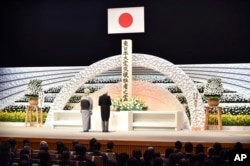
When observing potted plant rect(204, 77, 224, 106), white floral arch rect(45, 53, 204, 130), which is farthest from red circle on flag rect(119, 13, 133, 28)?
potted plant rect(204, 77, 224, 106)

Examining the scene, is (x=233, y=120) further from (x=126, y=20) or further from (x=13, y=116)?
(x=13, y=116)

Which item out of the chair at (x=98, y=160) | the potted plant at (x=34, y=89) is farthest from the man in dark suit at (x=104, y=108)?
the chair at (x=98, y=160)

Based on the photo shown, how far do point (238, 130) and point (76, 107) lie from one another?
14.0 ft

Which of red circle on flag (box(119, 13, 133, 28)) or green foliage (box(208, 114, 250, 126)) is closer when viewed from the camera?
green foliage (box(208, 114, 250, 126))

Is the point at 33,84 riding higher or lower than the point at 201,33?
lower

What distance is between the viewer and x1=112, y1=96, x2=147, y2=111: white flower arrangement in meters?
11.8

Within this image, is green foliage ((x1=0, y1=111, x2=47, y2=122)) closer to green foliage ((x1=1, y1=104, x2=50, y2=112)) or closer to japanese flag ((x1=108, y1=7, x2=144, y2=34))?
green foliage ((x1=1, y1=104, x2=50, y2=112))

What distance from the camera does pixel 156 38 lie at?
12.4 m

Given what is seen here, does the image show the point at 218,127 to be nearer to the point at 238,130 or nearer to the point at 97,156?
the point at 238,130

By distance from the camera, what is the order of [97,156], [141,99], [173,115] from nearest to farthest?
[97,156]
[173,115]
[141,99]

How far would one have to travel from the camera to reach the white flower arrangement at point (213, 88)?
39.1 ft

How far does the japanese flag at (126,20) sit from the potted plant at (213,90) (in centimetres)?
213

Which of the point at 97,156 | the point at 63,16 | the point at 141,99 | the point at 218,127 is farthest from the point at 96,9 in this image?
the point at 97,156

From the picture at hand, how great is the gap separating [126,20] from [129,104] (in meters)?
2.17
